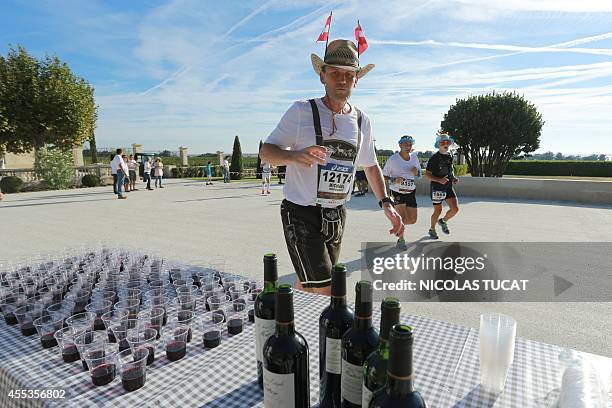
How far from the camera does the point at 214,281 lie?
2.15 metres

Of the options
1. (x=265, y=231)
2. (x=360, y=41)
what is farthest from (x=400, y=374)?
(x=265, y=231)

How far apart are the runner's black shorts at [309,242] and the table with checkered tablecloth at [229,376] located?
0.80m

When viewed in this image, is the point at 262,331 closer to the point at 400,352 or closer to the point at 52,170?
the point at 400,352

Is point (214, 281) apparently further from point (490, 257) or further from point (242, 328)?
point (490, 257)

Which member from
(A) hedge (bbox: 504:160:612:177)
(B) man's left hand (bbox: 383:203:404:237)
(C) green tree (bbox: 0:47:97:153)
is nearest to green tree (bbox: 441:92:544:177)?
(A) hedge (bbox: 504:160:612:177)

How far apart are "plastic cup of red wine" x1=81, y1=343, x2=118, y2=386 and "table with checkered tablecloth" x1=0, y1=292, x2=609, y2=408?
0.03 m

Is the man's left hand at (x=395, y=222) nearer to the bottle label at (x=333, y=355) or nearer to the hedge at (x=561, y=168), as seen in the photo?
the bottle label at (x=333, y=355)

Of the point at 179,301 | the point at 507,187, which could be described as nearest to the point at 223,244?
the point at 179,301

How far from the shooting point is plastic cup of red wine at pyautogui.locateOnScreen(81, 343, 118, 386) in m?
1.36

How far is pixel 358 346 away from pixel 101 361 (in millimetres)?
1075

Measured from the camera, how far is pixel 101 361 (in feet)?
4.64

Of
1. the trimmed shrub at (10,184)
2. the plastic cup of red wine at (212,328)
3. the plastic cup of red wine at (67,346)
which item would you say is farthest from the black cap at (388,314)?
Answer: the trimmed shrub at (10,184)

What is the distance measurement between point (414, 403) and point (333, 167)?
1880 millimetres

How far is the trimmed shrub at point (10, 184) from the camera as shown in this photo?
1737 centimetres
